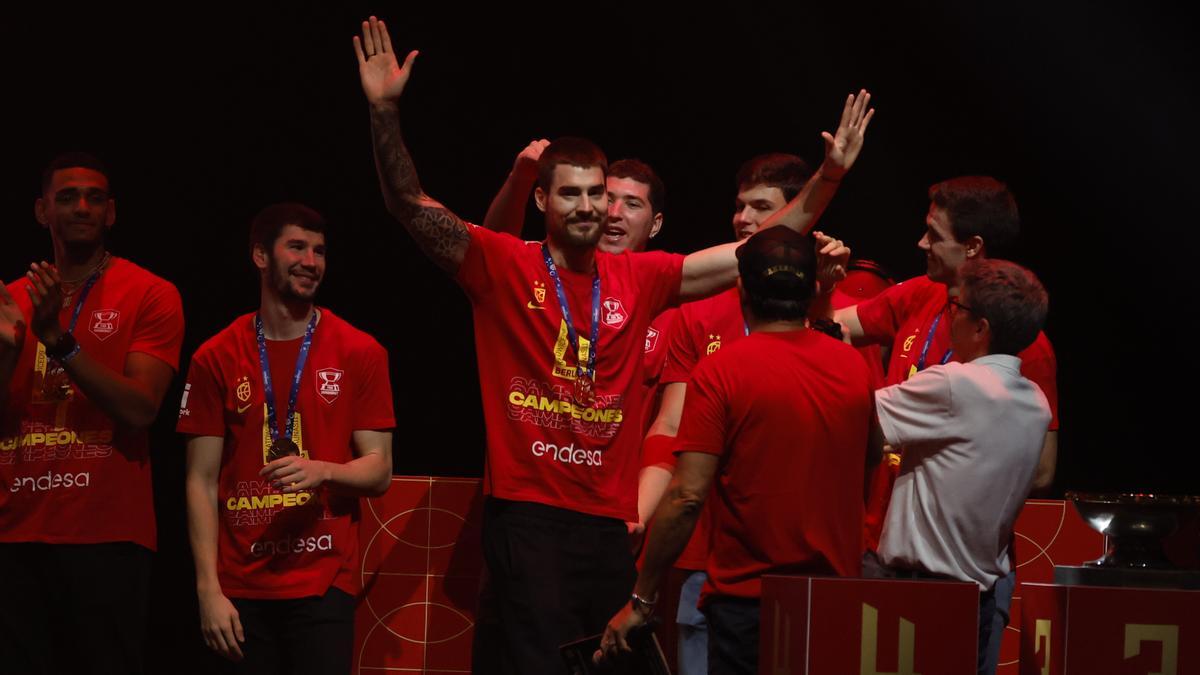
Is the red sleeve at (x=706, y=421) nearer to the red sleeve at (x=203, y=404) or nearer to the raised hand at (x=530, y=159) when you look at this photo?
the raised hand at (x=530, y=159)

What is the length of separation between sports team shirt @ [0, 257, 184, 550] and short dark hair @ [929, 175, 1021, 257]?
2.57 meters

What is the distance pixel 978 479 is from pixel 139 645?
8.83 ft

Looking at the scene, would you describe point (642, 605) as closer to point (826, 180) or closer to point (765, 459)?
point (765, 459)

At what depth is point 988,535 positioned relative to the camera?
3.50 m

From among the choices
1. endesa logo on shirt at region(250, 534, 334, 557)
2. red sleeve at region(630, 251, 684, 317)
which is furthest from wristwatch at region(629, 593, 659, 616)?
endesa logo on shirt at region(250, 534, 334, 557)

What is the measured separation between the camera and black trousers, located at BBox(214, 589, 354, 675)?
4.28m

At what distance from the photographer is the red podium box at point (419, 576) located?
17.5 feet

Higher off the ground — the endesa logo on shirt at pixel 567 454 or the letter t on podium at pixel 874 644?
the endesa logo on shirt at pixel 567 454

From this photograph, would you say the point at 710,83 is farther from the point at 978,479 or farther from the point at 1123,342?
the point at 978,479

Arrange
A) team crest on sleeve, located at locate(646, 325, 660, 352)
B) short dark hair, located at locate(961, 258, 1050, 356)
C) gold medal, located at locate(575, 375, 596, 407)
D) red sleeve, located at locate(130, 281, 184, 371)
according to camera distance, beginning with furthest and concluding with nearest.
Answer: team crest on sleeve, located at locate(646, 325, 660, 352) → red sleeve, located at locate(130, 281, 184, 371) → gold medal, located at locate(575, 375, 596, 407) → short dark hair, located at locate(961, 258, 1050, 356)

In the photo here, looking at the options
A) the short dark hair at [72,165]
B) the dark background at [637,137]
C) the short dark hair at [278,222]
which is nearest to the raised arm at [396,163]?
the short dark hair at [278,222]

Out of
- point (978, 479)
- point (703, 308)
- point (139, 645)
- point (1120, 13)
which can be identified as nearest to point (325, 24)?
point (703, 308)

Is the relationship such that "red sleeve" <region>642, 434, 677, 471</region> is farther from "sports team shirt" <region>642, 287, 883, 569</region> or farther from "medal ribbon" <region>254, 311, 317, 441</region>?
"medal ribbon" <region>254, 311, 317, 441</region>

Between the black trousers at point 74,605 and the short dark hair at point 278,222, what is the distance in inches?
42.0
